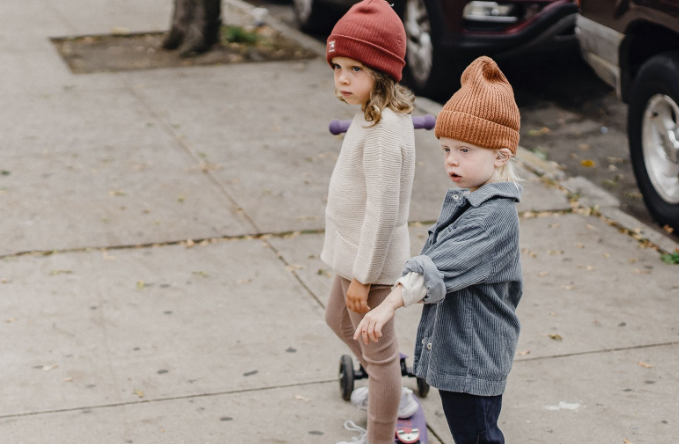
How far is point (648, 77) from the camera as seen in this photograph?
5781 millimetres

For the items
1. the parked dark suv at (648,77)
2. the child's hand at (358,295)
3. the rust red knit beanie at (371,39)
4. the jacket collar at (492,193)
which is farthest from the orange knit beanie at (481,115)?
the parked dark suv at (648,77)

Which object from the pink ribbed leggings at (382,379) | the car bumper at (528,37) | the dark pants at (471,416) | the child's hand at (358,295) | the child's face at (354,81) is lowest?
the car bumper at (528,37)

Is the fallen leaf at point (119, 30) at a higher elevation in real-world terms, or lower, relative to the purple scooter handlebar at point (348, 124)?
lower

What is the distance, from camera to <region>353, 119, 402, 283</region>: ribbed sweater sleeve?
3.16 meters

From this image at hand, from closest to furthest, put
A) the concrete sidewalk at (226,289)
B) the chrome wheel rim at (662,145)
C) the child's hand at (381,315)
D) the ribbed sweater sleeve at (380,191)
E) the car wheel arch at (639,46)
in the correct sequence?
Result: the child's hand at (381,315) → the ribbed sweater sleeve at (380,191) → the concrete sidewalk at (226,289) → the chrome wheel rim at (662,145) → the car wheel arch at (639,46)

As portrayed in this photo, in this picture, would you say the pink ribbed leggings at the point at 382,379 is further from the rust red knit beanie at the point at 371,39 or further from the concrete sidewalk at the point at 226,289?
the rust red knit beanie at the point at 371,39

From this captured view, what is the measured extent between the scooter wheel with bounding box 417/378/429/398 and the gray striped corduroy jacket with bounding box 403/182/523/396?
3.41 ft

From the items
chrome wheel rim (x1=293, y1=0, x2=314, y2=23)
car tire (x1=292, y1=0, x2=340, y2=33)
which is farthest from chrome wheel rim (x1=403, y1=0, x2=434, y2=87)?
chrome wheel rim (x1=293, y1=0, x2=314, y2=23)

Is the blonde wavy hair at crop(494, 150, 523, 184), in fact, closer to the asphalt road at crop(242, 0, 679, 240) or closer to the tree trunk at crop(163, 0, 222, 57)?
the asphalt road at crop(242, 0, 679, 240)

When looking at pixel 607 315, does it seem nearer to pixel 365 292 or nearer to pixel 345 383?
pixel 345 383

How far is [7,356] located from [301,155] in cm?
323

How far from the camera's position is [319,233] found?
583 centimetres

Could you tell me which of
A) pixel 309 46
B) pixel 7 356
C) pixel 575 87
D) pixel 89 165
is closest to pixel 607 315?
pixel 7 356

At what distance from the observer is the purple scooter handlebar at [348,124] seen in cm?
353
